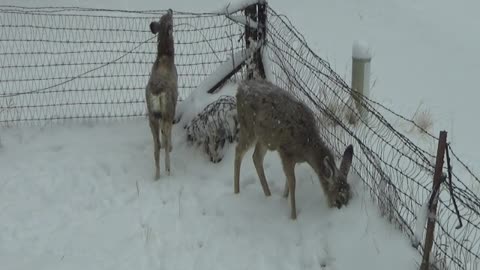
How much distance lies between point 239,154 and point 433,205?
2.25 m

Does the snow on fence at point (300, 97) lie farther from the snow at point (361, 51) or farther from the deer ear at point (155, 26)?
the deer ear at point (155, 26)

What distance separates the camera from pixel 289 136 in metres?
5.75

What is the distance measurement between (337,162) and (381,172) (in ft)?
2.77

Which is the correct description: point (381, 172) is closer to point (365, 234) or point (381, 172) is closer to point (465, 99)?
point (365, 234)

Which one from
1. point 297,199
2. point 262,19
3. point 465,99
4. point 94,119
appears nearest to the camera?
point 297,199

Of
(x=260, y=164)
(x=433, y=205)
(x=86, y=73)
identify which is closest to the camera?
(x=433, y=205)

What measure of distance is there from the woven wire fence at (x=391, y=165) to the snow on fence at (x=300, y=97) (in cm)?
1

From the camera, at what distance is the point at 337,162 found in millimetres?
6074

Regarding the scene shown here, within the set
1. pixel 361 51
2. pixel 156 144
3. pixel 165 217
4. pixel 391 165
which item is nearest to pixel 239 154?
pixel 165 217

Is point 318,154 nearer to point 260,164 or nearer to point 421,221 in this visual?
point 260,164

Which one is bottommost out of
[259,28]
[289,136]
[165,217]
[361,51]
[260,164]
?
[165,217]

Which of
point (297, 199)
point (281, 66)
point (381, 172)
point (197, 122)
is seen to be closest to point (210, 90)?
point (197, 122)

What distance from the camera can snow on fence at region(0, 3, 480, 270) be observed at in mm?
5066

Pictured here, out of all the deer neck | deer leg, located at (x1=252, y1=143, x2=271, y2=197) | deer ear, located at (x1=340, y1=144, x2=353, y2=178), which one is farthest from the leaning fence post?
deer ear, located at (x1=340, y1=144, x2=353, y2=178)
